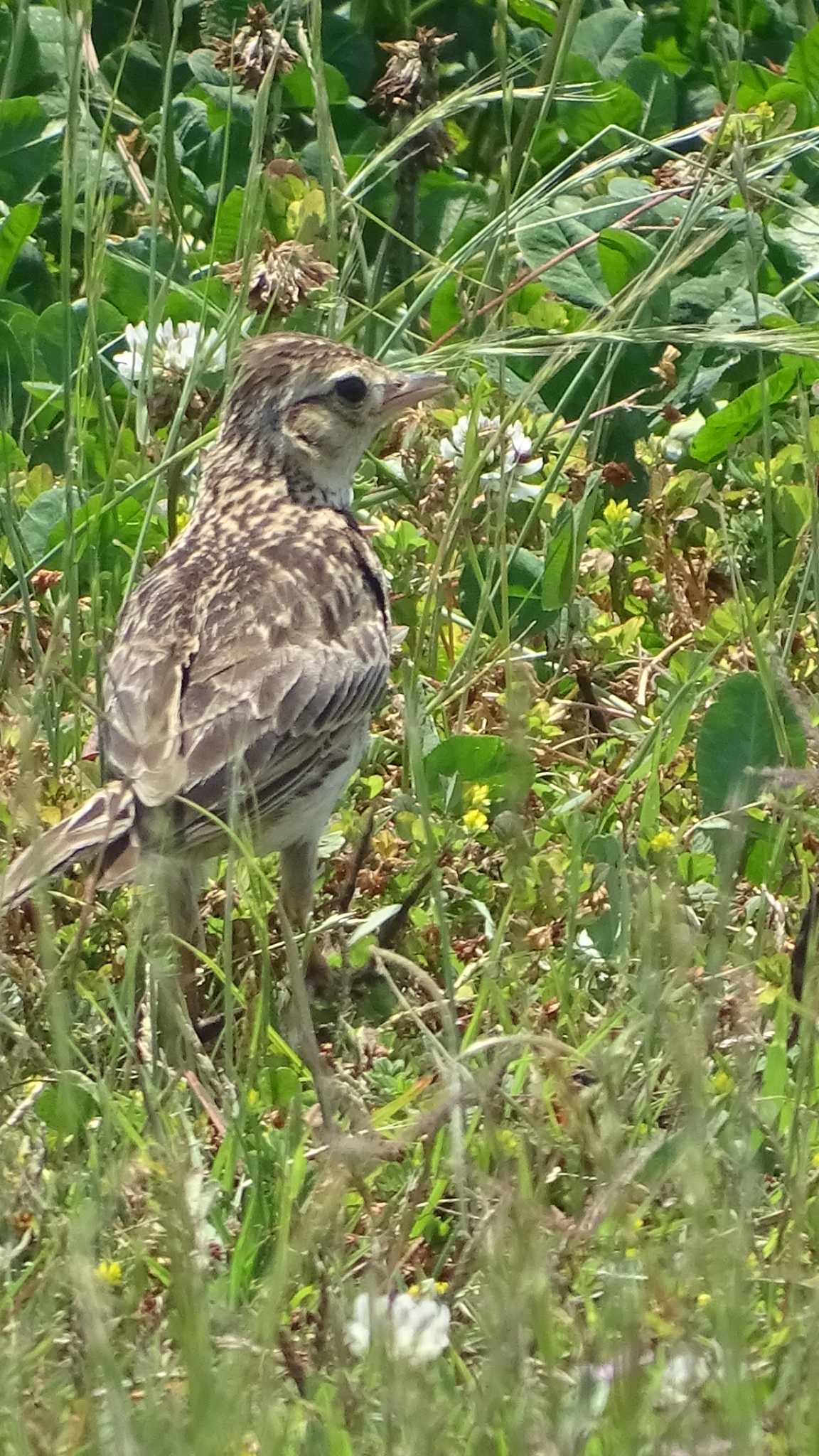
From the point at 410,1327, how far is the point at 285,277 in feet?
8.51

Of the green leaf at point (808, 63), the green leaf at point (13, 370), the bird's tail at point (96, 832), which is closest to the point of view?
the bird's tail at point (96, 832)

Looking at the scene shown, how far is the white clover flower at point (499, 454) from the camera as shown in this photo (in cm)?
512

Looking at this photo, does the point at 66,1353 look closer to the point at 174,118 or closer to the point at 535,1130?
the point at 535,1130

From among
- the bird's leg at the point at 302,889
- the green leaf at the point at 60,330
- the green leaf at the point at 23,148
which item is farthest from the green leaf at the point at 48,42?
the bird's leg at the point at 302,889

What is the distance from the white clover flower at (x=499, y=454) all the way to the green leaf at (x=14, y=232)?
1.42 metres

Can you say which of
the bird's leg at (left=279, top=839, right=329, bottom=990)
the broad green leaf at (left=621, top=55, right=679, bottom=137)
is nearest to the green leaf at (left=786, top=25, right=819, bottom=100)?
the broad green leaf at (left=621, top=55, right=679, bottom=137)

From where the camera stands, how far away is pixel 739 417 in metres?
5.64

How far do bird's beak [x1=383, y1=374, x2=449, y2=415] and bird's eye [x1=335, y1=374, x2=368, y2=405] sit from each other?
57 millimetres

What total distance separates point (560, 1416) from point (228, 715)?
2.05 meters

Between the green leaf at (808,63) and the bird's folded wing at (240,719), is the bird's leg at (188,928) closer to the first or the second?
the bird's folded wing at (240,719)

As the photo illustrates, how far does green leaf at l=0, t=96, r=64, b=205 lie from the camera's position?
642cm

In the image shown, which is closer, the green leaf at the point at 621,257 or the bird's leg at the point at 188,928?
the bird's leg at the point at 188,928

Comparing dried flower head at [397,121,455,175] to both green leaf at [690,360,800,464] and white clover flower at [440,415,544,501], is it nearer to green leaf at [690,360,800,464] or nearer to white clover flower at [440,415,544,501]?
white clover flower at [440,415,544,501]

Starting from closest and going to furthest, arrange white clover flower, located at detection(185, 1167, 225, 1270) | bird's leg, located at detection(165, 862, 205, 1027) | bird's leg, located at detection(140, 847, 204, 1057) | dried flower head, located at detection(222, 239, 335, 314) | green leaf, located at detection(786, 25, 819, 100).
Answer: bird's leg, located at detection(140, 847, 204, 1057)
white clover flower, located at detection(185, 1167, 225, 1270)
bird's leg, located at detection(165, 862, 205, 1027)
dried flower head, located at detection(222, 239, 335, 314)
green leaf, located at detection(786, 25, 819, 100)
